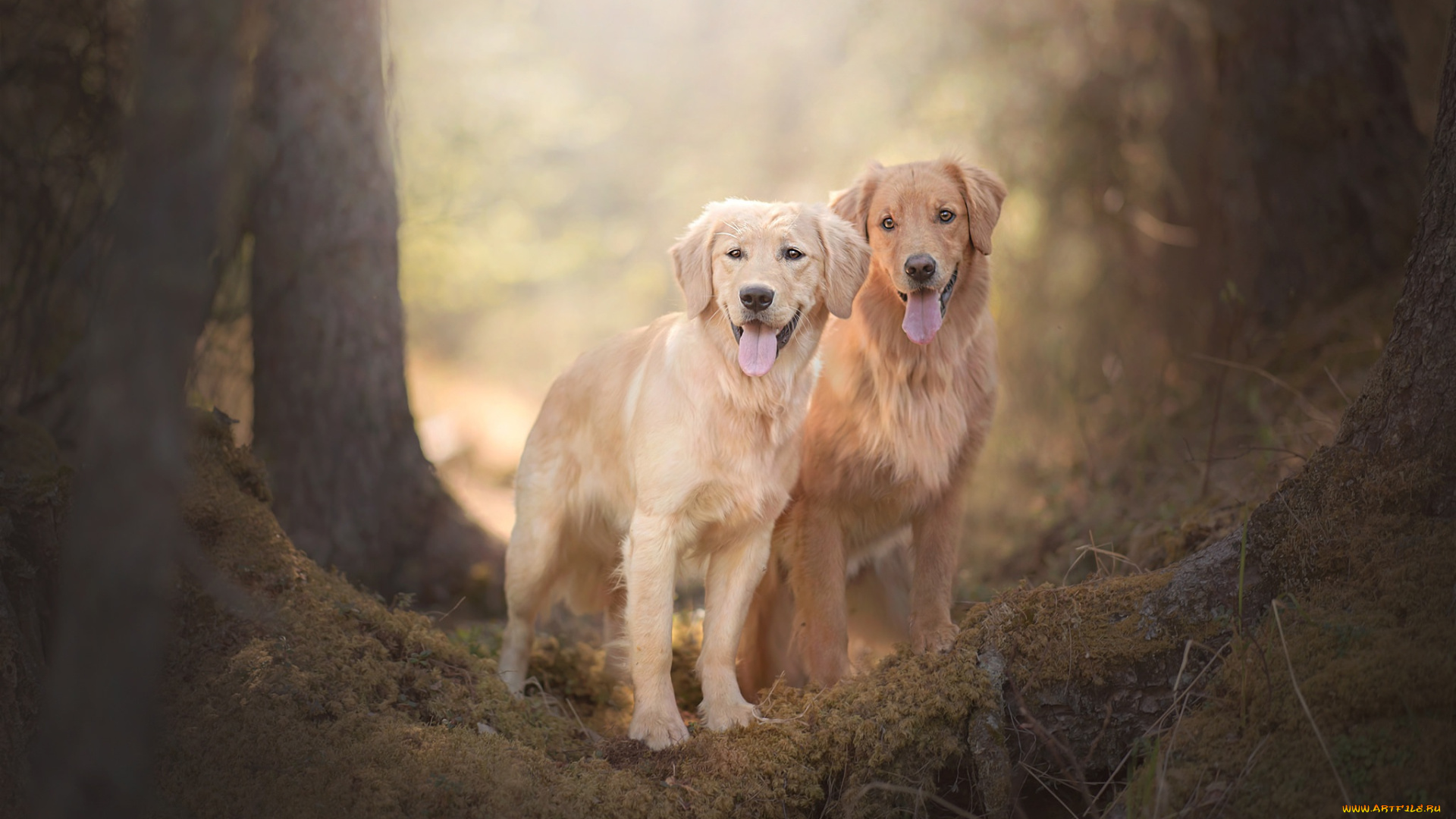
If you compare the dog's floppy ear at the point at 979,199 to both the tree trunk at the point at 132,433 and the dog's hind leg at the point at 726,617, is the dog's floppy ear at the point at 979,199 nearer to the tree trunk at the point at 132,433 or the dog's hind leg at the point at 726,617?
the dog's hind leg at the point at 726,617

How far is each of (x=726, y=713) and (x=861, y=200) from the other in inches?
87.3

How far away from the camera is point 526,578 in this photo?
395 centimetres

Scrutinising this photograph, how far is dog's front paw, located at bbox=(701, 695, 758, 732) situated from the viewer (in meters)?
3.27

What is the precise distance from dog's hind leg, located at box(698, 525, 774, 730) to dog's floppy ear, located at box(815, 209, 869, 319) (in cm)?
92

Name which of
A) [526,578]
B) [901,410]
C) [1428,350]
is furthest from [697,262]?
[1428,350]

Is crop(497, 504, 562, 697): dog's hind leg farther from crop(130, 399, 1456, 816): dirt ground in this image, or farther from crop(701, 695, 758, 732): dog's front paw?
crop(701, 695, 758, 732): dog's front paw

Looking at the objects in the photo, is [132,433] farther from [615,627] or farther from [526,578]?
[615,627]

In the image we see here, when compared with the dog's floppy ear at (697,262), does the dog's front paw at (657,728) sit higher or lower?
lower

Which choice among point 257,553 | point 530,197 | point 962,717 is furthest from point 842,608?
point 530,197

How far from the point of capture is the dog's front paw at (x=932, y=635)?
3.55 metres

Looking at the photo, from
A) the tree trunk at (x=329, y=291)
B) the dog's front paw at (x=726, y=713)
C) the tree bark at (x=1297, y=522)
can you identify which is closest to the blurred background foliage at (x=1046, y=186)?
the tree trunk at (x=329, y=291)

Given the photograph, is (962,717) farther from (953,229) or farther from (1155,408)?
(1155,408)

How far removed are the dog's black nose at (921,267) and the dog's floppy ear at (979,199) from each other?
38 cm

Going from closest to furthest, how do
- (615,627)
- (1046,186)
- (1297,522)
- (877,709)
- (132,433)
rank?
(132,433)
(1297,522)
(877,709)
(615,627)
(1046,186)
